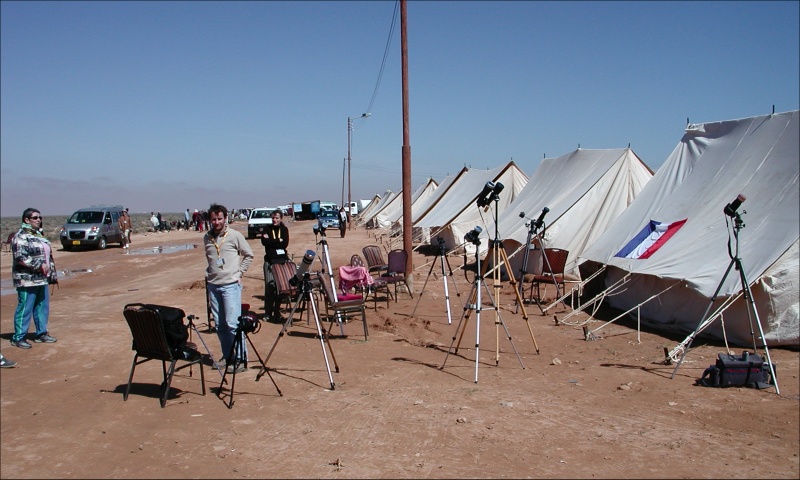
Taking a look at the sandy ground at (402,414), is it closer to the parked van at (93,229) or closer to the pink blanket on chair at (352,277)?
the pink blanket on chair at (352,277)

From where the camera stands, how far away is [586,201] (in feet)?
45.3

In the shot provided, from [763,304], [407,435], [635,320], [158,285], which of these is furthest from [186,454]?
[158,285]

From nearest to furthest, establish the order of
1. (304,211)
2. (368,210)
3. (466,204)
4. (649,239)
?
(649,239) → (466,204) → (368,210) → (304,211)

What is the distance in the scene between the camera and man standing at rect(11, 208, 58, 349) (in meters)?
7.11

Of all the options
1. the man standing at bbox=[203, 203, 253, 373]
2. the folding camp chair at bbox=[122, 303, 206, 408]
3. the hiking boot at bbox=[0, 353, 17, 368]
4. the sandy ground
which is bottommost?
the sandy ground

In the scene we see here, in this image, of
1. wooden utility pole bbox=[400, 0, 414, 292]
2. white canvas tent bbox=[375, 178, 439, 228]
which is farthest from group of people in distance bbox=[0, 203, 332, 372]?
white canvas tent bbox=[375, 178, 439, 228]

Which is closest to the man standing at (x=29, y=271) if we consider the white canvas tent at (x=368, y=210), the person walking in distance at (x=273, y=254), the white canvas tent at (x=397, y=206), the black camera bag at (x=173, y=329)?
the black camera bag at (x=173, y=329)

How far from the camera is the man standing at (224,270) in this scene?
6230 millimetres

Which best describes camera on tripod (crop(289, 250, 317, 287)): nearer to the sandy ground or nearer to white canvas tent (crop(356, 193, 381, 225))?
the sandy ground

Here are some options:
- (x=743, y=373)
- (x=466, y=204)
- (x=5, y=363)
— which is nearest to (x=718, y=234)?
(x=743, y=373)

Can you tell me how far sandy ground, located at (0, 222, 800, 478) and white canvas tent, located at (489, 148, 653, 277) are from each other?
500cm

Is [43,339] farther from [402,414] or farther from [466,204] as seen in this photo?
[466,204]

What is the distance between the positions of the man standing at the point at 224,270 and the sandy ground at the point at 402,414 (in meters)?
0.59

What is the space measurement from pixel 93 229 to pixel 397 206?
18.7 m
